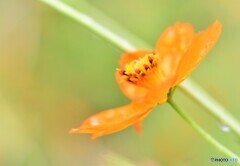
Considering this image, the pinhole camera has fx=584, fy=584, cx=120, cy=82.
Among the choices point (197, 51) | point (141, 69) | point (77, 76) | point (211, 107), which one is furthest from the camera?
point (77, 76)

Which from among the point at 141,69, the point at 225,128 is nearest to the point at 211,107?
the point at 225,128

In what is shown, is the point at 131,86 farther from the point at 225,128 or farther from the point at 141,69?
the point at 225,128

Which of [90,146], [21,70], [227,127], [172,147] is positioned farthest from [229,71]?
[227,127]

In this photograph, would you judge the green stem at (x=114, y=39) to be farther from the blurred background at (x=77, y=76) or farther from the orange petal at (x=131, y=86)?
the blurred background at (x=77, y=76)

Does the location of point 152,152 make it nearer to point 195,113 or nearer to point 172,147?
point 172,147

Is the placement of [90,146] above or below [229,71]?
below
